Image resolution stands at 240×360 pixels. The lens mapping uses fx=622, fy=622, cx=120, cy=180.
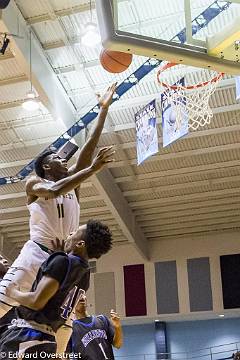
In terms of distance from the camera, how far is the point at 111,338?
5973mm

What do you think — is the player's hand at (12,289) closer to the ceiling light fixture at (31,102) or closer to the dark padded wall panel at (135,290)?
the ceiling light fixture at (31,102)

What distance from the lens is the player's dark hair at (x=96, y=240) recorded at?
3756 mm

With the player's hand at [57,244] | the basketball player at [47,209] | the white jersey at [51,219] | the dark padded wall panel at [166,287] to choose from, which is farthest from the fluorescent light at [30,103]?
the dark padded wall panel at [166,287]

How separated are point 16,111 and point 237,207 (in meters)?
8.57

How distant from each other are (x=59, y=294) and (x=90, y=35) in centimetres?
909

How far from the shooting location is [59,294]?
147 inches

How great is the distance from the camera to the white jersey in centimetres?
461

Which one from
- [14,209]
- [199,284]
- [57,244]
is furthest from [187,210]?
[57,244]

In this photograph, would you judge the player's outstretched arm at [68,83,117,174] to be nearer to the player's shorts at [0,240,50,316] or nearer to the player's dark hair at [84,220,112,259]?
the player's shorts at [0,240,50,316]

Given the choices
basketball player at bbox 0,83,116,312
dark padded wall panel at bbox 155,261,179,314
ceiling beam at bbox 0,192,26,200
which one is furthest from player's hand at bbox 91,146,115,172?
dark padded wall panel at bbox 155,261,179,314

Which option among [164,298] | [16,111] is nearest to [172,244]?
[164,298]

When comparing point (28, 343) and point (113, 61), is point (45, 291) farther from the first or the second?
point (113, 61)

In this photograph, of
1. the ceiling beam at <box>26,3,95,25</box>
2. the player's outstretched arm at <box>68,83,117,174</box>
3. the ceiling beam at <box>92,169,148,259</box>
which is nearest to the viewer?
the player's outstretched arm at <box>68,83,117,174</box>

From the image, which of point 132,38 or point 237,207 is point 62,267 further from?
point 237,207
